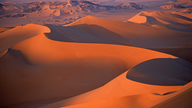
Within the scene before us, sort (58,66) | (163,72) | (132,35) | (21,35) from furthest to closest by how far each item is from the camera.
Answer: (132,35) < (21,35) < (58,66) < (163,72)

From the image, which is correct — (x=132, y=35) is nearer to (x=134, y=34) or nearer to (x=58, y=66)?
(x=134, y=34)

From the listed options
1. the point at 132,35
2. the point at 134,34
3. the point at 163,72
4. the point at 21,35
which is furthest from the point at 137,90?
the point at 21,35

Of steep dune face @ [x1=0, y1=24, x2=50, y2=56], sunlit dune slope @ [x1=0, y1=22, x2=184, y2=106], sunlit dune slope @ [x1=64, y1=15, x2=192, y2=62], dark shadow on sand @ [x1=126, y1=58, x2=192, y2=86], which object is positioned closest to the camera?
dark shadow on sand @ [x1=126, y1=58, x2=192, y2=86]

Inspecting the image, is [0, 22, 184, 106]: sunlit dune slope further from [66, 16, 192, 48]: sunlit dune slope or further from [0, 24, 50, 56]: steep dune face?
[66, 16, 192, 48]: sunlit dune slope

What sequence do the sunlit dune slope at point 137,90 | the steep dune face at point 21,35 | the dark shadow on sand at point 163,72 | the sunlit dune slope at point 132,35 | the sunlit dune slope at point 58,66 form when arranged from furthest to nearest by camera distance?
the sunlit dune slope at point 132,35
the steep dune face at point 21,35
the sunlit dune slope at point 58,66
the dark shadow on sand at point 163,72
the sunlit dune slope at point 137,90

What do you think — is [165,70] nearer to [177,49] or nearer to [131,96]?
[131,96]

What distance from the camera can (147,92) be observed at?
2996 millimetres

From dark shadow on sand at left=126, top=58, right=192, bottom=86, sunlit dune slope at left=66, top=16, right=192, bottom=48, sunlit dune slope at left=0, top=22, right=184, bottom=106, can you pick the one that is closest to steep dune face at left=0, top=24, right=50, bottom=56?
Answer: sunlit dune slope at left=0, top=22, right=184, bottom=106

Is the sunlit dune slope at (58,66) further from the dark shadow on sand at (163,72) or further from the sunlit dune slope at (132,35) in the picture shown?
the sunlit dune slope at (132,35)

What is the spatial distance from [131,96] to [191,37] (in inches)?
425

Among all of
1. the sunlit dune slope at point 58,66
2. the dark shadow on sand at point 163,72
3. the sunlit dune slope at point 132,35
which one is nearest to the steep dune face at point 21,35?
the sunlit dune slope at point 132,35

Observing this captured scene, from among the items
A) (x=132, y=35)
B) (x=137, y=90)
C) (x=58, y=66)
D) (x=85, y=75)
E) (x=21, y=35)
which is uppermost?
(x=137, y=90)

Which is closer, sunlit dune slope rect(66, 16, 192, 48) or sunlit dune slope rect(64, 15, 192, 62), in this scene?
sunlit dune slope rect(64, 15, 192, 62)

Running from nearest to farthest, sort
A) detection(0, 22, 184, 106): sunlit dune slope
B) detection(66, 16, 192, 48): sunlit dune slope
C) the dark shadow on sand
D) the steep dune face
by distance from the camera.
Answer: the dark shadow on sand → detection(0, 22, 184, 106): sunlit dune slope → the steep dune face → detection(66, 16, 192, 48): sunlit dune slope
